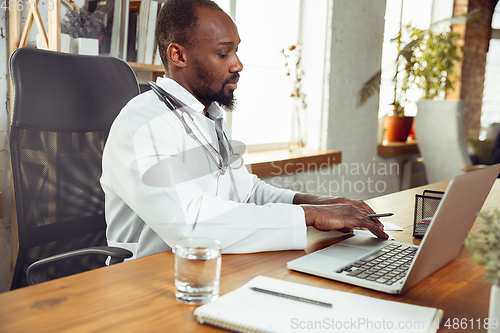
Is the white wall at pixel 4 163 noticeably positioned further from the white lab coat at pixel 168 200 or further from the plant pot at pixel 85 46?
the white lab coat at pixel 168 200

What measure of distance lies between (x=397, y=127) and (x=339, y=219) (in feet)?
11.8

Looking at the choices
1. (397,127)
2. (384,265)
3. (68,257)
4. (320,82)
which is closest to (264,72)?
(320,82)

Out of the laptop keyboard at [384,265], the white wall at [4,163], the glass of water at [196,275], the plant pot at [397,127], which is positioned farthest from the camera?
the plant pot at [397,127]

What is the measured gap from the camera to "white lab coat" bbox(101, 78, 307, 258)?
938 millimetres

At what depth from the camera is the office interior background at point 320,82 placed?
119 inches

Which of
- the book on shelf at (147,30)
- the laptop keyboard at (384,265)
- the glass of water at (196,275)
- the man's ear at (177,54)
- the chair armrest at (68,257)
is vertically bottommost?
the chair armrest at (68,257)

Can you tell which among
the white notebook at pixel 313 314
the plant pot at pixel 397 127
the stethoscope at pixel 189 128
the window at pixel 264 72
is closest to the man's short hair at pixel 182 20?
the stethoscope at pixel 189 128

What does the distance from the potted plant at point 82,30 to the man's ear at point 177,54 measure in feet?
2.27

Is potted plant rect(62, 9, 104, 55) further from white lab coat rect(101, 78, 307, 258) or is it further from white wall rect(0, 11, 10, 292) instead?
white lab coat rect(101, 78, 307, 258)

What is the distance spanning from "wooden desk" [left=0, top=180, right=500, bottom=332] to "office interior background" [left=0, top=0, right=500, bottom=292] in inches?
81.1

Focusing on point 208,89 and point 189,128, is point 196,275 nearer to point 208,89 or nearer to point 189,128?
point 189,128

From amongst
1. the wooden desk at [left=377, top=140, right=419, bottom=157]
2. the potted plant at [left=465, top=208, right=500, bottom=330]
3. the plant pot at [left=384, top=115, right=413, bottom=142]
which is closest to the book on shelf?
the potted plant at [left=465, top=208, right=500, bottom=330]

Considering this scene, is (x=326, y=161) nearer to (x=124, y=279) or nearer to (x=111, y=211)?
(x=111, y=211)

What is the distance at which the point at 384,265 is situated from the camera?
2.79 feet
